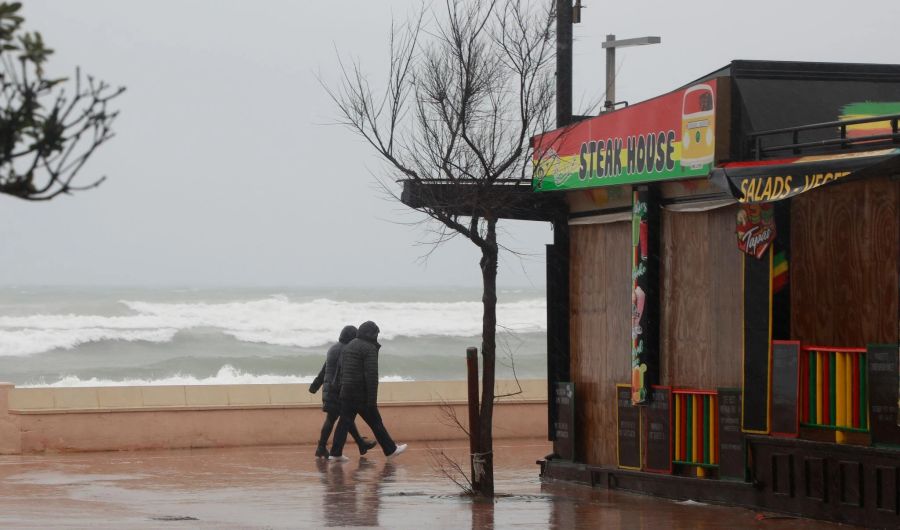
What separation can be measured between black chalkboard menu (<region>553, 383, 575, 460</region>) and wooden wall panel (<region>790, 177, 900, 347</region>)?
3.91m

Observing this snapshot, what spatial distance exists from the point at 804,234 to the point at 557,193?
12.9ft

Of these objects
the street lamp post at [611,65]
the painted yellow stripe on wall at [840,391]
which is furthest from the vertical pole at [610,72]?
the painted yellow stripe on wall at [840,391]

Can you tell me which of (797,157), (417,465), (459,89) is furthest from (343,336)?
(797,157)

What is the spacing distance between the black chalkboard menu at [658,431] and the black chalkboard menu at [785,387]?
1730 millimetres

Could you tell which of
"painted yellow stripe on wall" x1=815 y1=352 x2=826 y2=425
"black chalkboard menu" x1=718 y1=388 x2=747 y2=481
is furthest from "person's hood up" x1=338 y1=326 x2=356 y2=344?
"painted yellow stripe on wall" x1=815 y1=352 x2=826 y2=425

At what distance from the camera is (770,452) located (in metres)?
12.9

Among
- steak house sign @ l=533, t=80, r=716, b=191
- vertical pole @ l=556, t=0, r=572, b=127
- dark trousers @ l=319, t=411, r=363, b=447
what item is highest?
vertical pole @ l=556, t=0, r=572, b=127

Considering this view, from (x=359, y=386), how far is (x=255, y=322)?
45062 millimetres

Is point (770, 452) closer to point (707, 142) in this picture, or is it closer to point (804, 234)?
point (804, 234)

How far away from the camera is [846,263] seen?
12.5m

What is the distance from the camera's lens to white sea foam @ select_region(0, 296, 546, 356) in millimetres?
55719

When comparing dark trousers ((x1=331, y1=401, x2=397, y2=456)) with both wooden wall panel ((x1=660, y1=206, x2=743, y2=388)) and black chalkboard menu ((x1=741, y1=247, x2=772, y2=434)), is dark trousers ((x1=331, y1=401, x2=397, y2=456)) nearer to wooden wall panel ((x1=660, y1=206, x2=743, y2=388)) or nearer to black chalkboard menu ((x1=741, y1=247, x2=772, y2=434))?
wooden wall panel ((x1=660, y1=206, x2=743, y2=388))

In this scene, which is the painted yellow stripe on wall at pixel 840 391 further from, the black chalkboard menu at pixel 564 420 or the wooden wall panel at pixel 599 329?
the black chalkboard menu at pixel 564 420

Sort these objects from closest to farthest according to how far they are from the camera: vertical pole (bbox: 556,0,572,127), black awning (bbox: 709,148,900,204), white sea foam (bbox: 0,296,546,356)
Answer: black awning (bbox: 709,148,900,204) → vertical pole (bbox: 556,0,572,127) → white sea foam (bbox: 0,296,546,356)
